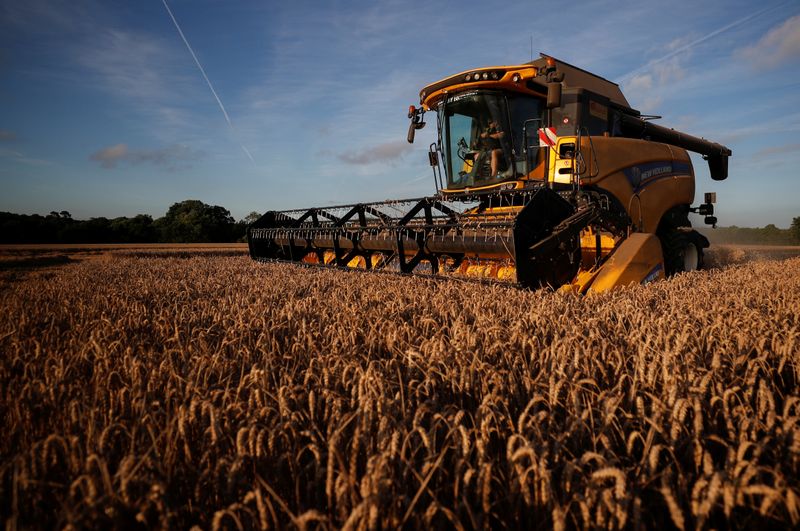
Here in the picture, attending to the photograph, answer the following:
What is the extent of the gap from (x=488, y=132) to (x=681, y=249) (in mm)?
3783

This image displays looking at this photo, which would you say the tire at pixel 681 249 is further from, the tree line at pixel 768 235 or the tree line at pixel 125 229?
the tree line at pixel 125 229

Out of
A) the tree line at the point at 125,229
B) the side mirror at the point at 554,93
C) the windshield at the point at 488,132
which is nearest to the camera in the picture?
the side mirror at the point at 554,93

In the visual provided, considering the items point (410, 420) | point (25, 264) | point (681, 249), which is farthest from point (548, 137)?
point (25, 264)

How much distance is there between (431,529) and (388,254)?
5909 mm

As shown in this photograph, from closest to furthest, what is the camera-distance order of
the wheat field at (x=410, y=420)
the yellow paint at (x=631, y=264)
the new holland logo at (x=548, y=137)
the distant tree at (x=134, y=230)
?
the wheat field at (x=410, y=420) < the yellow paint at (x=631, y=264) < the new holland logo at (x=548, y=137) < the distant tree at (x=134, y=230)

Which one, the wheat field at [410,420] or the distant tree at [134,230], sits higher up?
the distant tree at [134,230]

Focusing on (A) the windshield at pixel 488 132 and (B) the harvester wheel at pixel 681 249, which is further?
(B) the harvester wheel at pixel 681 249

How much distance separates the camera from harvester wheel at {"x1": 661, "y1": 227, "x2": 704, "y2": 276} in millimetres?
6668

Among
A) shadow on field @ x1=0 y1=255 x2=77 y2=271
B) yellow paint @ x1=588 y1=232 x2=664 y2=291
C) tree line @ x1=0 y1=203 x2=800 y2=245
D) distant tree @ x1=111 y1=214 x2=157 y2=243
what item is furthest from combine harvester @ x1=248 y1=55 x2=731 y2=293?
distant tree @ x1=111 y1=214 x2=157 y2=243

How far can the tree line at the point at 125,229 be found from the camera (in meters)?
34.1

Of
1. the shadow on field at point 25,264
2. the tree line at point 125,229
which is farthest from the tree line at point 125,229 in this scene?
the shadow on field at point 25,264

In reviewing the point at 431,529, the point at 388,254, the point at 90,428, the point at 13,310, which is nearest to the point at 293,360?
the point at 90,428

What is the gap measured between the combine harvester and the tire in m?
0.03

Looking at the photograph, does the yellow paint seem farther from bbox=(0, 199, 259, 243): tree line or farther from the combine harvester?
bbox=(0, 199, 259, 243): tree line
